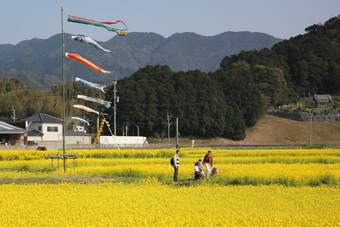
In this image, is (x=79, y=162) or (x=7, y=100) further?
(x=7, y=100)

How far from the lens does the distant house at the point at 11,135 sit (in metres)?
51.1

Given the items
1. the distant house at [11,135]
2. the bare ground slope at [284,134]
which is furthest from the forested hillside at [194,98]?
the distant house at [11,135]

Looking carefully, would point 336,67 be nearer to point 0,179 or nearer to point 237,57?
point 237,57

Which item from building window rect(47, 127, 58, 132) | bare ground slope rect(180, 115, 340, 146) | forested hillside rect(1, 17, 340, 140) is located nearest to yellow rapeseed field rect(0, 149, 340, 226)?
building window rect(47, 127, 58, 132)

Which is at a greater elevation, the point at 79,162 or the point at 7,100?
the point at 7,100

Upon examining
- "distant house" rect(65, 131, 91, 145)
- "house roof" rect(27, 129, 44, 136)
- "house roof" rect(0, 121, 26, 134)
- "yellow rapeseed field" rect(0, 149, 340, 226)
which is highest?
"house roof" rect(0, 121, 26, 134)

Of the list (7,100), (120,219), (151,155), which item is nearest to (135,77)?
(7,100)

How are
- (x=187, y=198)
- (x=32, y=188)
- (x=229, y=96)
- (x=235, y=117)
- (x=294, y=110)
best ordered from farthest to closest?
(x=294, y=110) → (x=229, y=96) → (x=235, y=117) → (x=32, y=188) → (x=187, y=198)

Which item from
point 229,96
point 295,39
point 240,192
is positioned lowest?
point 240,192

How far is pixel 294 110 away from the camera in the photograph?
102 metres

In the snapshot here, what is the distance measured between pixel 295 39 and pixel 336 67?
25235 mm

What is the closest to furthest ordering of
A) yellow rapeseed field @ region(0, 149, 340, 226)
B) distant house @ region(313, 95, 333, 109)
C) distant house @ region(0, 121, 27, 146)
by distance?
yellow rapeseed field @ region(0, 149, 340, 226) < distant house @ region(0, 121, 27, 146) < distant house @ region(313, 95, 333, 109)

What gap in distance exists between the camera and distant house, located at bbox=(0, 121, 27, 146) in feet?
168

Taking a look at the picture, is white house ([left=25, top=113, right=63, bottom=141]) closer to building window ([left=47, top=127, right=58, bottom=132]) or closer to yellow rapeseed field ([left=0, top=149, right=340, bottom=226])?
building window ([left=47, top=127, right=58, bottom=132])
